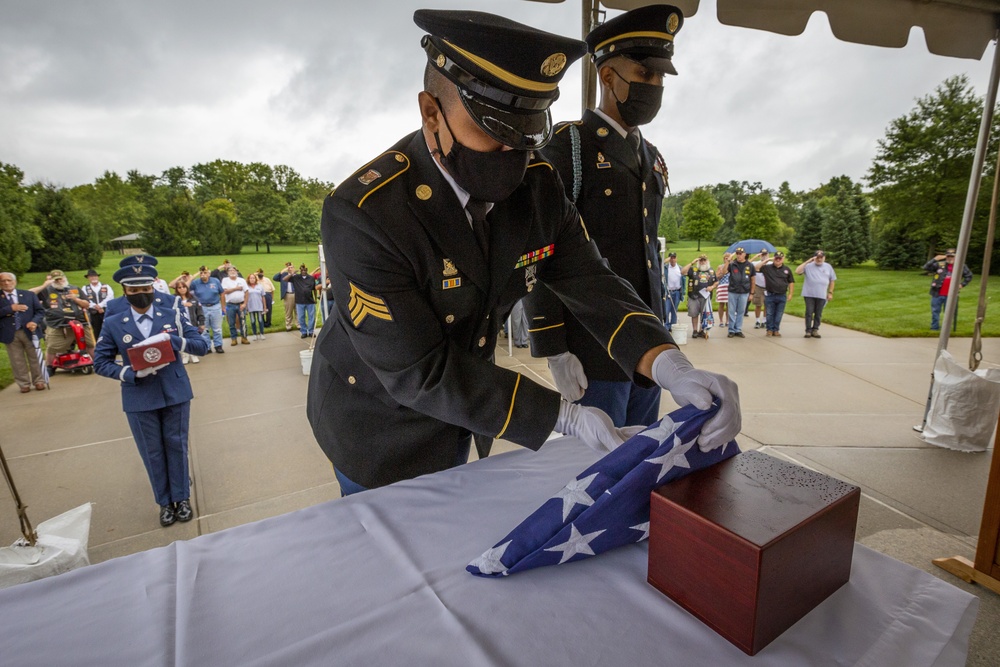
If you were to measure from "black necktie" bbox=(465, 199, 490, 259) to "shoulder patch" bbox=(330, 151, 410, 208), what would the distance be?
184 millimetres

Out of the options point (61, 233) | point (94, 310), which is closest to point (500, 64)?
point (94, 310)

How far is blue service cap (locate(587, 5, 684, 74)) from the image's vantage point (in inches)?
71.3

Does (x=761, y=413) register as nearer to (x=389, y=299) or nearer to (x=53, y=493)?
(x=389, y=299)

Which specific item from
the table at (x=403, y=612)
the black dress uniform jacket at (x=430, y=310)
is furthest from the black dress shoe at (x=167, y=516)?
the table at (x=403, y=612)

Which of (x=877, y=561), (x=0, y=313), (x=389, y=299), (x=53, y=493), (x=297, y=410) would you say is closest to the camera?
(x=877, y=561)

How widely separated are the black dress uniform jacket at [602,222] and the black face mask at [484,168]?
69 centimetres

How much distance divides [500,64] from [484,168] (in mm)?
216

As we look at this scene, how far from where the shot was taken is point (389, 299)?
1153 millimetres

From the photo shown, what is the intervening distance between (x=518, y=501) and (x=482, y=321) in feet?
1.54

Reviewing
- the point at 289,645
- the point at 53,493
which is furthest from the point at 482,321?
the point at 53,493

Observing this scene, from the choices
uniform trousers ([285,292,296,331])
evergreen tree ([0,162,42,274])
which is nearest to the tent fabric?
uniform trousers ([285,292,296,331])

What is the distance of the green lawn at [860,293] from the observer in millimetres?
10305

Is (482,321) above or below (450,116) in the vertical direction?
below

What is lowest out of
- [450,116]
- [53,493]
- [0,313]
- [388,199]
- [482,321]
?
[53,493]
